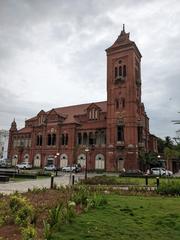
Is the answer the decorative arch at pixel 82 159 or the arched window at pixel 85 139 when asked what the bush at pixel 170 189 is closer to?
the decorative arch at pixel 82 159

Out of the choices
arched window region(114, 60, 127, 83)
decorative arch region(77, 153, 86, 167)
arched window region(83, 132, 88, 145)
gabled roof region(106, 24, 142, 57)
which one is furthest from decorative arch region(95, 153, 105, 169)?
gabled roof region(106, 24, 142, 57)

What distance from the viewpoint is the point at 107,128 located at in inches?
2199

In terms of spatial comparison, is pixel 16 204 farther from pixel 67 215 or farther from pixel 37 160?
pixel 37 160

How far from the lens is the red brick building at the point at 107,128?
5331cm

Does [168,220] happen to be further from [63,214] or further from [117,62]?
[117,62]

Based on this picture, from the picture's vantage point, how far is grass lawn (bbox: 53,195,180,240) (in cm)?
724

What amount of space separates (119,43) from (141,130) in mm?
20006

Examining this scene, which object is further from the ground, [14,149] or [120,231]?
[14,149]

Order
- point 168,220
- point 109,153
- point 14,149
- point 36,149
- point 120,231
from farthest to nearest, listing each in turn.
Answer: point 14,149 → point 36,149 → point 109,153 → point 168,220 → point 120,231

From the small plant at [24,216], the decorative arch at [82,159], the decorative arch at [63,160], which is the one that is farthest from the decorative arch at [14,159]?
the small plant at [24,216]

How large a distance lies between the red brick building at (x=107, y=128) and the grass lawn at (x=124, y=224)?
135 ft

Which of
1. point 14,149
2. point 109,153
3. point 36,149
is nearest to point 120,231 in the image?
point 109,153

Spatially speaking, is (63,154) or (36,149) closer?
(63,154)

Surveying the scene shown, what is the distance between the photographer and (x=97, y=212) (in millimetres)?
10070
